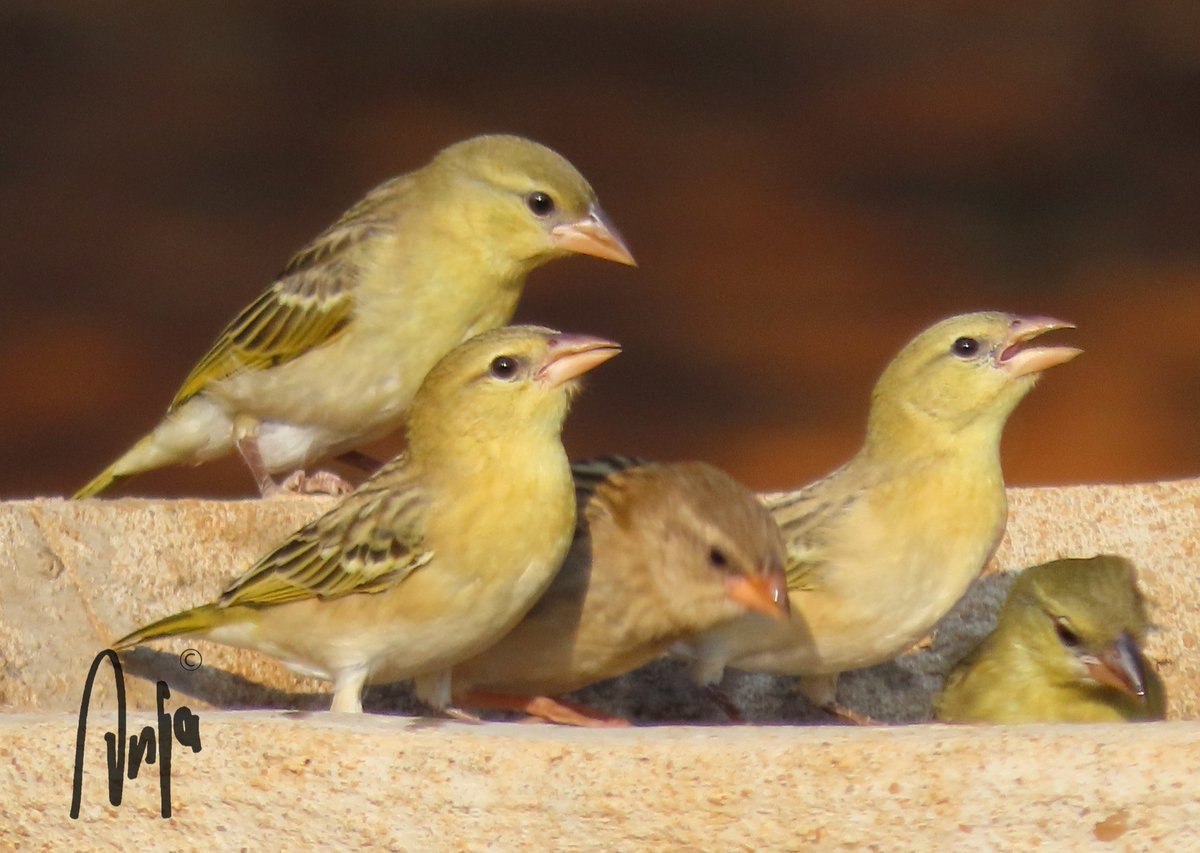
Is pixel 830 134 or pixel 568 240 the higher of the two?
pixel 830 134

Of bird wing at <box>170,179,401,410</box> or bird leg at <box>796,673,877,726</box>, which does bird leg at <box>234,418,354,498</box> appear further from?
bird leg at <box>796,673,877,726</box>

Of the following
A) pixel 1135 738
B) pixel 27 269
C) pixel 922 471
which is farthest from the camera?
pixel 27 269

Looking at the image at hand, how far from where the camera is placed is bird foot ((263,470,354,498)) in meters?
4.43

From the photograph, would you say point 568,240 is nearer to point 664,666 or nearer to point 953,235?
point 664,666

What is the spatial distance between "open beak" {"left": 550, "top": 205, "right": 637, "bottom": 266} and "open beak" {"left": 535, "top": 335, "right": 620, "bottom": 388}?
57 centimetres

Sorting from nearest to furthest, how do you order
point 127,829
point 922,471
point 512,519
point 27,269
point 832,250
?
point 127,829, point 512,519, point 922,471, point 27,269, point 832,250

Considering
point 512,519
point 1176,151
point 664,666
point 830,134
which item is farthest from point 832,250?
point 512,519

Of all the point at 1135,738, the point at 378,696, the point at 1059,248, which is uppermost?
A: the point at 1059,248

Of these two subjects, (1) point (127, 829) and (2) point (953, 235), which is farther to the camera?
(2) point (953, 235)

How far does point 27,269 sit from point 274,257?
0.72m

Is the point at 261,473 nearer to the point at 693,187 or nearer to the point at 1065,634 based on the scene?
the point at 1065,634

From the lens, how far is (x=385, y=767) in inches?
111

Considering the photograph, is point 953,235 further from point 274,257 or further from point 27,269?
point 27,269

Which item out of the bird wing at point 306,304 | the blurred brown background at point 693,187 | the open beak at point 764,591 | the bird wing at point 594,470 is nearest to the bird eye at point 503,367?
the bird wing at point 594,470
